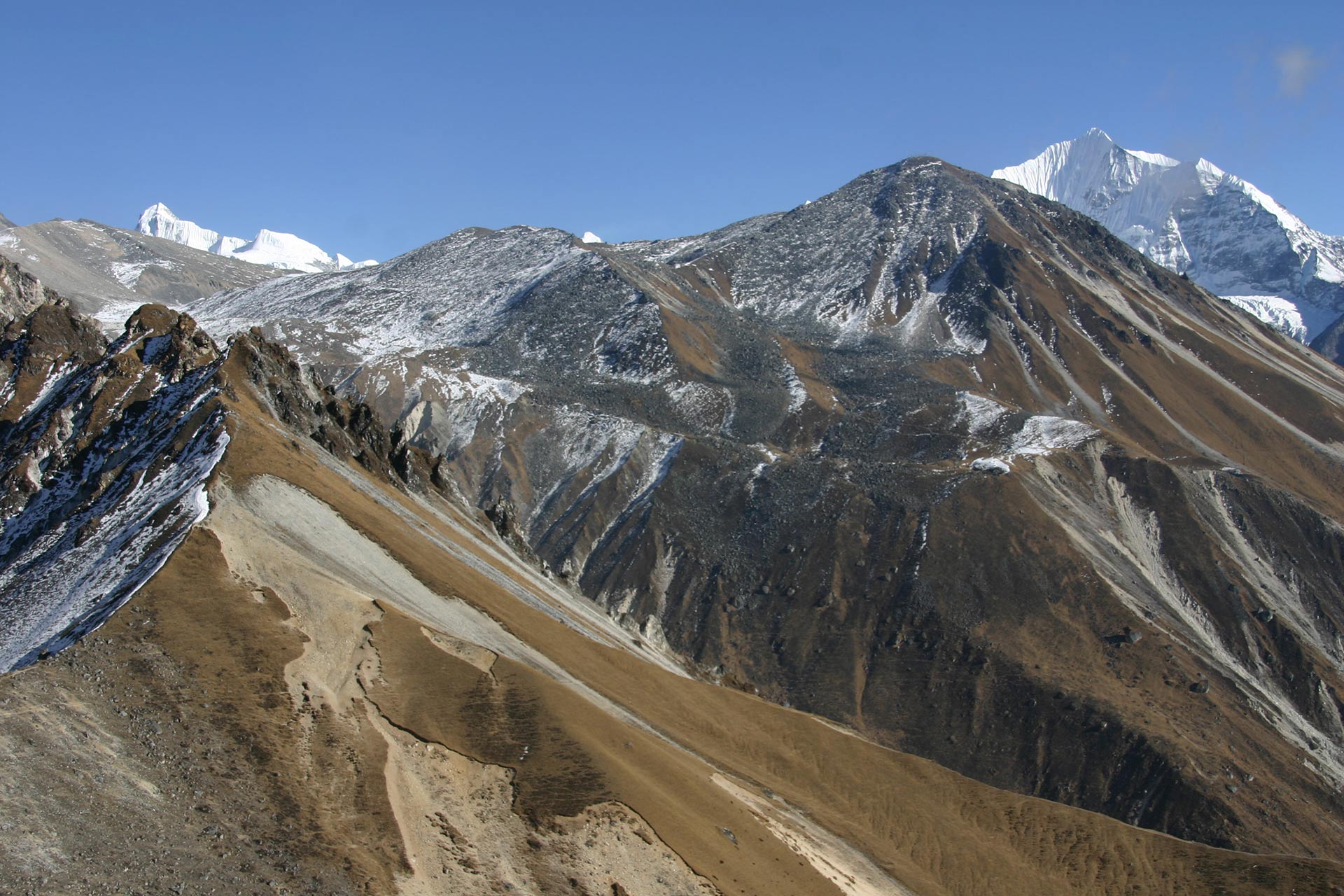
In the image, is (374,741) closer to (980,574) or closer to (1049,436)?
(980,574)

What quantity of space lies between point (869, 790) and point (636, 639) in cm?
3679

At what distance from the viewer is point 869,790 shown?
68125 mm

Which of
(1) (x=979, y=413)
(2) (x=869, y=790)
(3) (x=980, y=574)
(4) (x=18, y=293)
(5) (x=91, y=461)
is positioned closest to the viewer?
(2) (x=869, y=790)

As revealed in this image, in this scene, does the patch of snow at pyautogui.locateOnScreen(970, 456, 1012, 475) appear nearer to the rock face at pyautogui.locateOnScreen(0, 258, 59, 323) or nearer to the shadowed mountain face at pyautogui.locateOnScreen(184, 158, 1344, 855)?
the shadowed mountain face at pyautogui.locateOnScreen(184, 158, 1344, 855)

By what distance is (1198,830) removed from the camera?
10488cm

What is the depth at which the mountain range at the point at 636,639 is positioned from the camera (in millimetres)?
41406

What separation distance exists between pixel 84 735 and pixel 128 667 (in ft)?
15.7

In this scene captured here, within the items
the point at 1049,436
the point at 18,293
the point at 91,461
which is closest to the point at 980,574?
the point at 1049,436

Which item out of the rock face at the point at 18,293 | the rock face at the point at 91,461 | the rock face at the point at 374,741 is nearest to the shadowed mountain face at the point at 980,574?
the rock face at the point at 91,461

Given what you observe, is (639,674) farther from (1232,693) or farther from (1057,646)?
(1232,693)

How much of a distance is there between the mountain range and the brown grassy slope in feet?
1.06

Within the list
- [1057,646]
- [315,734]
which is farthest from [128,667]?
[1057,646]

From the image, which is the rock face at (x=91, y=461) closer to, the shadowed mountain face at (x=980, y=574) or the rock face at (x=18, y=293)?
the rock face at (x=18, y=293)

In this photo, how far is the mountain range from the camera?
4141cm
